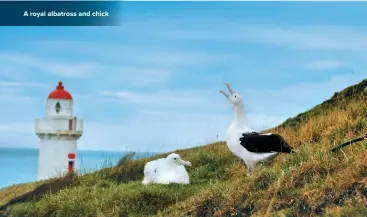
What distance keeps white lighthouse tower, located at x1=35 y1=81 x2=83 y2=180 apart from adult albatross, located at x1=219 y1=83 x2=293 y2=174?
14092mm

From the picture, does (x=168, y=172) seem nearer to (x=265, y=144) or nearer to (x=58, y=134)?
(x=265, y=144)

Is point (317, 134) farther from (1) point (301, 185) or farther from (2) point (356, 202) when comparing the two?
(2) point (356, 202)

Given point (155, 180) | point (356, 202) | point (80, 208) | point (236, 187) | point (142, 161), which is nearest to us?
point (356, 202)

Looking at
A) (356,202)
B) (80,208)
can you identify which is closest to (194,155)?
(80,208)

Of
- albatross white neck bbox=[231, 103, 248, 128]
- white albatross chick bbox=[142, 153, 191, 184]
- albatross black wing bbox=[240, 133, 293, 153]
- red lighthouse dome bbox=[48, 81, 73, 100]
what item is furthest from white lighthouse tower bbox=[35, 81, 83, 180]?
albatross black wing bbox=[240, 133, 293, 153]

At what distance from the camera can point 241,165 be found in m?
13.4

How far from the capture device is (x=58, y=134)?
2494 centimetres

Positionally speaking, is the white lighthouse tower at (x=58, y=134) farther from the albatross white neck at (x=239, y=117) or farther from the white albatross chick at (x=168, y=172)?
the albatross white neck at (x=239, y=117)

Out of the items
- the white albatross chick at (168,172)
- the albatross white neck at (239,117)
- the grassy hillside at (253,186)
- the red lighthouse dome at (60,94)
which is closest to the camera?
the grassy hillside at (253,186)

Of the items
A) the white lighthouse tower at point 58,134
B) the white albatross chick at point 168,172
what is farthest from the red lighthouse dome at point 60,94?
the white albatross chick at point 168,172

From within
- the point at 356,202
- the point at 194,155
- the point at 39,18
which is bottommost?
the point at 356,202

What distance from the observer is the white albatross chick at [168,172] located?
12.3m

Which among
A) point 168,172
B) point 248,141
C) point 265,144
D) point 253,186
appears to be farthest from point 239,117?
point 253,186

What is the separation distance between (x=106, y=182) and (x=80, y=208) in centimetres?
253
